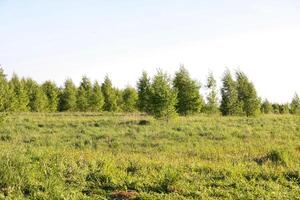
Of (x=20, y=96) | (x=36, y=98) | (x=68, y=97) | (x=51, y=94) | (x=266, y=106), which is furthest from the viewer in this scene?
(x=266, y=106)

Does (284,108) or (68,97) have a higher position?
(68,97)

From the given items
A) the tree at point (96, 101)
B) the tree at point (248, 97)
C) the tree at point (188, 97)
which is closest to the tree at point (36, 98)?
the tree at point (96, 101)

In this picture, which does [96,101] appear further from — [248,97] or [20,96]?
[248,97]

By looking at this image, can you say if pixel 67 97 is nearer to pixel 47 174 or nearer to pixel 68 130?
pixel 68 130

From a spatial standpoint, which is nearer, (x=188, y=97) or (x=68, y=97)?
(x=188, y=97)

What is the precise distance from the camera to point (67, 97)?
6072cm

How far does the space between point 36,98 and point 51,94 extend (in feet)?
11.5

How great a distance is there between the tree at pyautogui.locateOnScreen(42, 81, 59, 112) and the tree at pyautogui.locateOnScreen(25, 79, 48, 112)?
1008 mm

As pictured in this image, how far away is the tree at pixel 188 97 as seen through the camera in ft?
131

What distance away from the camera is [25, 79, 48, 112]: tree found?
56250mm

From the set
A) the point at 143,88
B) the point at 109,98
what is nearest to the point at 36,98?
the point at 109,98

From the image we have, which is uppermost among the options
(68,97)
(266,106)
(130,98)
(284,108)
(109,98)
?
(68,97)

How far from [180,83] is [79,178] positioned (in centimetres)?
3196

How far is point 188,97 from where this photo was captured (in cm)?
3997
